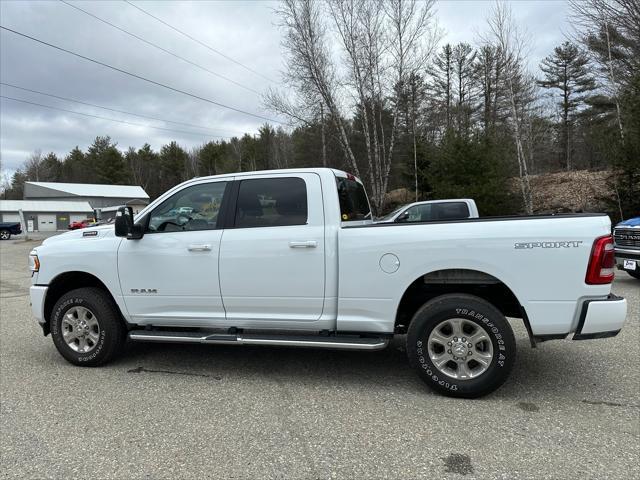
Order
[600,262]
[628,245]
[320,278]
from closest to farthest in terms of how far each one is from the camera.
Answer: [600,262] < [320,278] < [628,245]

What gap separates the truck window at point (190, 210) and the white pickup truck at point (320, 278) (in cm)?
1

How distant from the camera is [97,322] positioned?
15.5 ft

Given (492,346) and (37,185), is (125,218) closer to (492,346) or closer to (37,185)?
(492,346)

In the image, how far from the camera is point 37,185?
66.3 metres

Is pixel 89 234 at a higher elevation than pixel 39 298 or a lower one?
higher

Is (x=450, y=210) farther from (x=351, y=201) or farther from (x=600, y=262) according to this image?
(x=600, y=262)

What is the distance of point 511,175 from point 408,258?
68.3ft

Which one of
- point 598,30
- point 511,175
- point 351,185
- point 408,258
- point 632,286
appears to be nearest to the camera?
point 408,258

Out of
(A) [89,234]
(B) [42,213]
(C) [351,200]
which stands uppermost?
(B) [42,213]

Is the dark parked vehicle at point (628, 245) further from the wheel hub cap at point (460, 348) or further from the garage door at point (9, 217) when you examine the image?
the garage door at point (9, 217)

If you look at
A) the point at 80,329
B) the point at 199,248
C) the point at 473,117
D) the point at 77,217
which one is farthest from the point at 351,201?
the point at 77,217

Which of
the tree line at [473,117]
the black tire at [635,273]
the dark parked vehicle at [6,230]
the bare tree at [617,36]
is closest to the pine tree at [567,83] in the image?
the tree line at [473,117]

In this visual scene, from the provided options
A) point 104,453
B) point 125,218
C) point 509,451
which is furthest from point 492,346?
point 125,218

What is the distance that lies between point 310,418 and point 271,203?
1.95m
